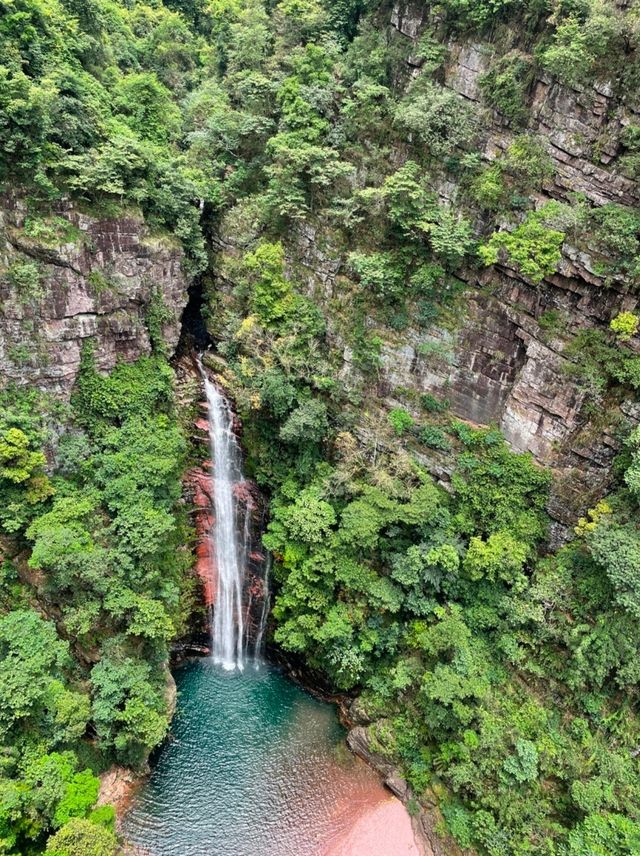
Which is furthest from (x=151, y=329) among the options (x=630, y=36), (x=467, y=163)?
(x=630, y=36)

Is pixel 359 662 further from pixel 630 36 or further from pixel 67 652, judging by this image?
pixel 630 36

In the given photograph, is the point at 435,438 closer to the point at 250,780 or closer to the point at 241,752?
the point at 241,752

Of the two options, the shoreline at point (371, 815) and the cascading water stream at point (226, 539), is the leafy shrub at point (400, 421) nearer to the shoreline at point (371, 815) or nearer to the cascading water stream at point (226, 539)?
the cascading water stream at point (226, 539)

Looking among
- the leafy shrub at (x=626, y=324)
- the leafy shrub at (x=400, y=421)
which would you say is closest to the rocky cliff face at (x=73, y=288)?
the leafy shrub at (x=400, y=421)

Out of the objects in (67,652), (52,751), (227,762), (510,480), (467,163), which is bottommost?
(227,762)

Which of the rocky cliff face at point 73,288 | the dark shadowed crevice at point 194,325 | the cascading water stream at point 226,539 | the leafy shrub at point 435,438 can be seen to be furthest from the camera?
the dark shadowed crevice at point 194,325
